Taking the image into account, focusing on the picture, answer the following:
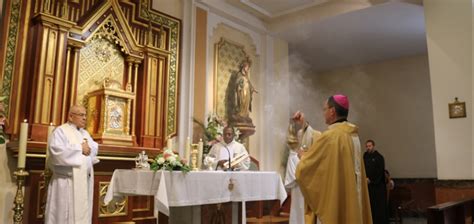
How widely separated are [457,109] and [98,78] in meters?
5.45

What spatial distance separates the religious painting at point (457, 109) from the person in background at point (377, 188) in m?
2.47

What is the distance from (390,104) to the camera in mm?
11727

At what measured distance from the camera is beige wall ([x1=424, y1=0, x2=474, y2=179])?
6.13m

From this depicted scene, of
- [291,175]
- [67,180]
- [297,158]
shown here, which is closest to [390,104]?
[297,158]

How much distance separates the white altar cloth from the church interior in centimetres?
56

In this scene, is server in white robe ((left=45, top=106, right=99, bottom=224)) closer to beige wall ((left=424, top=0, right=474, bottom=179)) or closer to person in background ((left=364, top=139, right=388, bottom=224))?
beige wall ((left=424, top=0, right=474, bottom=179))

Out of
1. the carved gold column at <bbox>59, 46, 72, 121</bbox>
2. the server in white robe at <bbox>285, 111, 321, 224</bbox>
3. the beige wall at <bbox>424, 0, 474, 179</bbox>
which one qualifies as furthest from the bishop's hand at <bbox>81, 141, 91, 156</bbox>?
the beige wall at <bbox>424, 0, 474, 179</bbox>

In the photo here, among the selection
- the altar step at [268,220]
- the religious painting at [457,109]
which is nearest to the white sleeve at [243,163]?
the altar step at [268,220]

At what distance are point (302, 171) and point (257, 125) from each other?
585cm

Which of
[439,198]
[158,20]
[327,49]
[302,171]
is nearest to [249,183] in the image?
[302,171]

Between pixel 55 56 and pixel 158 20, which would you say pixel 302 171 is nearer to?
pixel 55 56

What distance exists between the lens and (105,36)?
654 centimetres

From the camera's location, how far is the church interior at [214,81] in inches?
211

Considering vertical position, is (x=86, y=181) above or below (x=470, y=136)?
below
